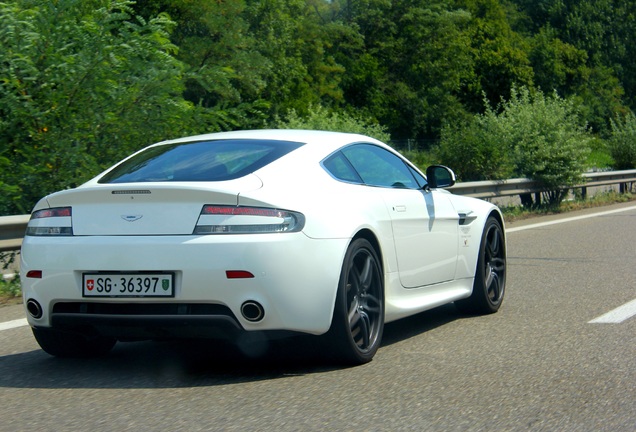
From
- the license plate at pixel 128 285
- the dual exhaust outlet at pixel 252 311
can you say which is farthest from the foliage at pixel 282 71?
the dual exhaust outlet at pixel 252 311

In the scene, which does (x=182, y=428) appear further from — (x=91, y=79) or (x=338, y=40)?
(x=338, y=40)

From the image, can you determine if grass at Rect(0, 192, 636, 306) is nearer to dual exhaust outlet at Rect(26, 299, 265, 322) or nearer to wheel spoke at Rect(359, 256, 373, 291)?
wheel spoke at Rect(359, 256, 373, 291)

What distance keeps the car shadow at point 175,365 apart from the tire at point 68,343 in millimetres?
60

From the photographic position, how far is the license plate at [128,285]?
211 inches

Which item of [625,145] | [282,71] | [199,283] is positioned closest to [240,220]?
[199,283]

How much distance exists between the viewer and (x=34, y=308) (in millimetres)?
5742

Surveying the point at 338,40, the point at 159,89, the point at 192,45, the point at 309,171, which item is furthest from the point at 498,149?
the point at 338,40

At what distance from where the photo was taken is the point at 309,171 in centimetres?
595

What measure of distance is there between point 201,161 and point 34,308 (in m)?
1.21

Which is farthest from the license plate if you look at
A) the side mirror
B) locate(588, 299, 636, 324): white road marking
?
locate(588, 299, 636, 324): white road marking

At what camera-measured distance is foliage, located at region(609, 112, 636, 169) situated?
29797 mm

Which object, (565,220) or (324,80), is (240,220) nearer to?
(565,220)

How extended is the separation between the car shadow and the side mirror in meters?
1.12

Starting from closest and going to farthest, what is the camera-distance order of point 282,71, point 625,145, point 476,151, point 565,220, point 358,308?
point 358,308 → point 565,220 → point 476,151 → point 625,145 → point 282,71
